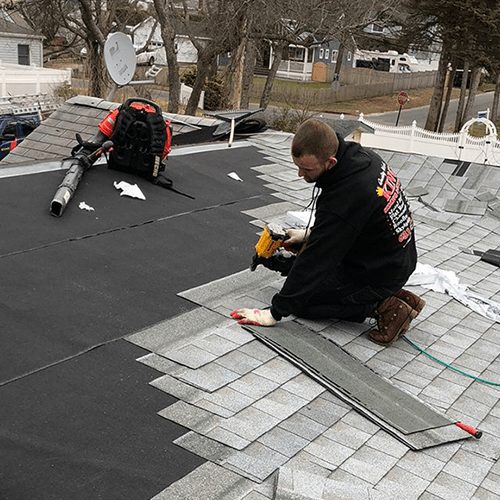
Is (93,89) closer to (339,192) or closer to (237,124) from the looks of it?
(237,124)

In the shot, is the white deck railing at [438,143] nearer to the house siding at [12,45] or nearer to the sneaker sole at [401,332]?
the sneaker sole at [401,332]

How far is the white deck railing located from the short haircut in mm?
10377

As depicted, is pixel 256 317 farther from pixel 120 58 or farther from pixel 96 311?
pixel 120 58

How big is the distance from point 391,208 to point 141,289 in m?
1.95

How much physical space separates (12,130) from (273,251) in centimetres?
1622

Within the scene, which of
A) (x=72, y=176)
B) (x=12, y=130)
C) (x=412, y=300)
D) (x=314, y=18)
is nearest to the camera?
(x=412, y=300)

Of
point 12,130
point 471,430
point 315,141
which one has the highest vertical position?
point 315,141

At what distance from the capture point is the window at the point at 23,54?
123ft

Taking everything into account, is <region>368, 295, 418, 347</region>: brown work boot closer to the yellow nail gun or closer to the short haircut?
the yellow nail gun

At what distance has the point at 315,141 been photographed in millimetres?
4324

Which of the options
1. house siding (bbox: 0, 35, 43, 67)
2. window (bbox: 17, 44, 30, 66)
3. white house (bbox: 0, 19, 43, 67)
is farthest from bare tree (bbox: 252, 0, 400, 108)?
window (bbox: 17, 44, 30, 66)

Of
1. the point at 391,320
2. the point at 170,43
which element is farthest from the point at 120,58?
the point at 170,43

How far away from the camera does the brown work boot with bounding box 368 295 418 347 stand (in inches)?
184

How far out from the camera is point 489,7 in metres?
25.0
